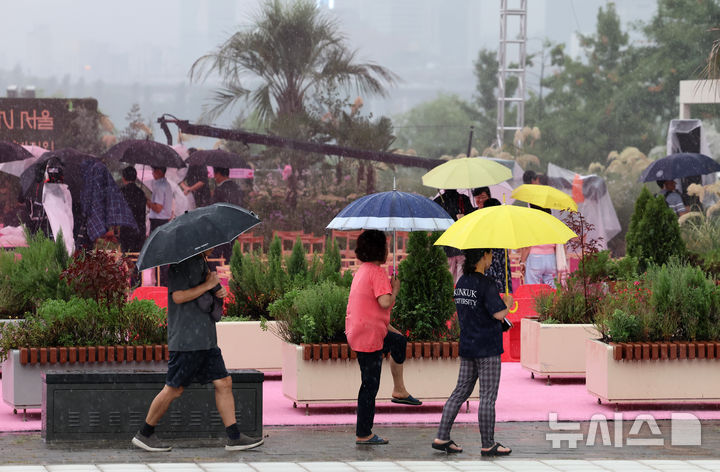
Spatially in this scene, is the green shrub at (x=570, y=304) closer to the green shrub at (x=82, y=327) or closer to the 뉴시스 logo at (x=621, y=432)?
the 뉴시스 logo at (x=621, y=432)

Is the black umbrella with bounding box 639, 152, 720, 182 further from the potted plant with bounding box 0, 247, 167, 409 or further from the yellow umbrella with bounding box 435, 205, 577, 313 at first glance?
the potted plant with bounding box 0, 247, 167, 409

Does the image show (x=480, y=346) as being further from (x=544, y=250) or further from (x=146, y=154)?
(x=146, y=154)

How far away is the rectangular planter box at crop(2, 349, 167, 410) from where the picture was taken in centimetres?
1004

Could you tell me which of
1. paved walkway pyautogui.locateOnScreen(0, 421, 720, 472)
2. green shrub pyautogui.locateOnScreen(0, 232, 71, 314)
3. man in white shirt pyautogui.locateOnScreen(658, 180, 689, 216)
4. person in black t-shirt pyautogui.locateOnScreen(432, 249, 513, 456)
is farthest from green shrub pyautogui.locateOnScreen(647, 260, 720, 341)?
man in white shirt pyautogui.locateOnScreen(658, 180, 689, 216)

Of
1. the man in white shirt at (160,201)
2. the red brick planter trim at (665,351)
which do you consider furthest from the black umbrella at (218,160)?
the red brick planter trim at (665,351)

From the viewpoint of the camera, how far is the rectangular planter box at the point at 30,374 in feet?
32.9

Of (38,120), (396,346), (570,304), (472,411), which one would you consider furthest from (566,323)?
(38,120)

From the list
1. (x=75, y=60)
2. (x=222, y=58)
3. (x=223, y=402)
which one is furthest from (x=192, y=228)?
(x=75, y=60)

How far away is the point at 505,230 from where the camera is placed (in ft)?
30.5

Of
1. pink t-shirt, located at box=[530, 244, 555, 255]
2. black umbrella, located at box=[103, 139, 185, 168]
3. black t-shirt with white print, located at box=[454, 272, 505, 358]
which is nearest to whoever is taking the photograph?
black t-shirt with white print, located at box=[454, 272, 505, 358]

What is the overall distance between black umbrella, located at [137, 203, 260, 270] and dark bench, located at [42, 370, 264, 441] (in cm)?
112

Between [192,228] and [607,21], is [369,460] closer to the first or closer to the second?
[192,228]

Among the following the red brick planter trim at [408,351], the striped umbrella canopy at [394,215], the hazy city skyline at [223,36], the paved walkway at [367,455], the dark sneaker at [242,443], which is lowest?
the paved walkway at [367,455]

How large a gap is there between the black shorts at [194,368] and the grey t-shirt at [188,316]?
0.06 m
